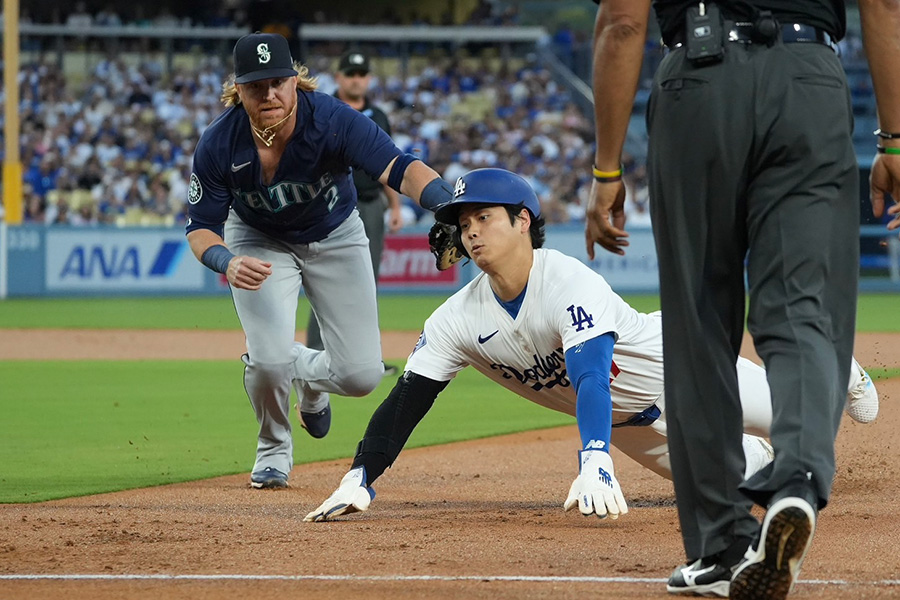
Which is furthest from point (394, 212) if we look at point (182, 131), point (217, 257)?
point (182, 131)

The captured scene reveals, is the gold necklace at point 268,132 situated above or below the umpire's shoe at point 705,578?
above

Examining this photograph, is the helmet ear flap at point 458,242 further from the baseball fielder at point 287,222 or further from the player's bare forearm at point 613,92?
the player's bare forearm at point 613,92

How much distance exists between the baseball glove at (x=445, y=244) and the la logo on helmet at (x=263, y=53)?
1158mm

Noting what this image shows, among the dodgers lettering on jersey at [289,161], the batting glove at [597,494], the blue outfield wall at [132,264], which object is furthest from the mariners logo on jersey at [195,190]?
the blue outfield wall at [132,264]

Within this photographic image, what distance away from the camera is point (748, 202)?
315 cm

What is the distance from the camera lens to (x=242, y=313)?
237 inches

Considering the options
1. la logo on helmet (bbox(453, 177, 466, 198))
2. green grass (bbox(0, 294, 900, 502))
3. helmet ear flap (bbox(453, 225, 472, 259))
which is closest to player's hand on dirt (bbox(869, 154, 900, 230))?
la logo on helmet (bbox(453, 177, 466, 198))

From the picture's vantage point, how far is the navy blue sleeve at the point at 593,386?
421cm

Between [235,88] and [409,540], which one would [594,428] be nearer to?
[409,540]

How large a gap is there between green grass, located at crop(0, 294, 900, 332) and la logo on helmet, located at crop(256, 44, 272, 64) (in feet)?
33.7

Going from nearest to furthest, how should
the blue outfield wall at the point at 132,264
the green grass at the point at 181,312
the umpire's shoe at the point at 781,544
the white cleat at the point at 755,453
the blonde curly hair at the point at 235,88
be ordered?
the umpire's shoe at the point at 781,544 → the white cleat at the point at 755,453 → the blonde curly hair at the point at 235,88 → the green grass at the point at 181,312 → the blue outfield wall at the point at 132,264

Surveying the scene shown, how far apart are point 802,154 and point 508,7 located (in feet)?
103

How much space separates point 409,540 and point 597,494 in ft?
2.96

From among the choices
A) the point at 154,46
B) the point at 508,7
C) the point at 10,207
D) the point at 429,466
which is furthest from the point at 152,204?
the point at 429,466
